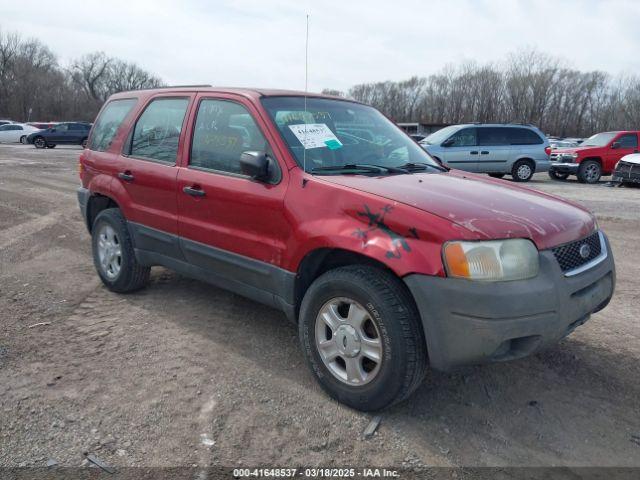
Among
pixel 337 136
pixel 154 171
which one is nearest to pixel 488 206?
pixel 337 136

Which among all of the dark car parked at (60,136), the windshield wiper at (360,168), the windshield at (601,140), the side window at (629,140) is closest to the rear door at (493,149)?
the windshield at (601,140)

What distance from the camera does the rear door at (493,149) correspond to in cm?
1569

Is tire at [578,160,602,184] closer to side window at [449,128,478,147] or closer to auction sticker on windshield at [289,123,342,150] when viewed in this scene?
side window at [449,128,478,147]

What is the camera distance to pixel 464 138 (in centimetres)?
1535

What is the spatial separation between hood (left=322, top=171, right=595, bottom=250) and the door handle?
1055mm

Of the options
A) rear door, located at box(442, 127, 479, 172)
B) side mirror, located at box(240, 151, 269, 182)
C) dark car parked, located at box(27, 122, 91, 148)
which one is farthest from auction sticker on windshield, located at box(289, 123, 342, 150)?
dark car parked, located at box(27, 122, 91, 148)

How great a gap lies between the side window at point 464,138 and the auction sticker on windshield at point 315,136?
12344 millimetres

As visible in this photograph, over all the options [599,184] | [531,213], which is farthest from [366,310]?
[599,184]

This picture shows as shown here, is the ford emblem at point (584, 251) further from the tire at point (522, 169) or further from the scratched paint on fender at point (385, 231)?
the tire at point (522, 169)

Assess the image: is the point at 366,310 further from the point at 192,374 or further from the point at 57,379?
the point at 57,379

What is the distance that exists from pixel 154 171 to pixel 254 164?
4.42 feet

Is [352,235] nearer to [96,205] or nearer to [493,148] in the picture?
[96,205]

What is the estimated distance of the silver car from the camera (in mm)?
15273

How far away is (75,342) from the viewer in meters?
3.79
